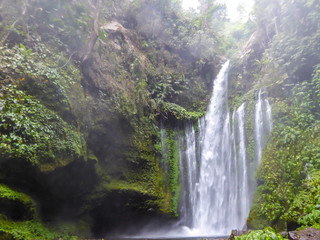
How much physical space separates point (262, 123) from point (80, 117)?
24.1 ft

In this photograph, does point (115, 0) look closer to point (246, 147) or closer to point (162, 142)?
point (162, 142)

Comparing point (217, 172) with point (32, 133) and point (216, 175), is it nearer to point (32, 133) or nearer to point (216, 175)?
point (216, 175)

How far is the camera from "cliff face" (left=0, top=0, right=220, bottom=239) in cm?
552

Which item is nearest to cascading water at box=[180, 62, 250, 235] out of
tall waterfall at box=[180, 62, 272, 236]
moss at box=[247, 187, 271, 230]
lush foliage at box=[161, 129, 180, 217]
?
tall waterfall at box=[180, 62, 272, 236]

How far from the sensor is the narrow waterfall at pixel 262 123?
8.97 m

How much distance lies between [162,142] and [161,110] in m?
1.75

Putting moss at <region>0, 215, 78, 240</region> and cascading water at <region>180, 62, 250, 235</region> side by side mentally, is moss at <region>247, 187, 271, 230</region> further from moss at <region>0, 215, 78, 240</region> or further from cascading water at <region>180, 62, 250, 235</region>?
moss at <region>0, 215, 78, 240</region>

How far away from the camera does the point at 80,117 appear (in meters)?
7.54

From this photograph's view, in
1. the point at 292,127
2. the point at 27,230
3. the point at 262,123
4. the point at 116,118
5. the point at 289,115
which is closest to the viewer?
the point at 27,230

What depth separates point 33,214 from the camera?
5.83 metres

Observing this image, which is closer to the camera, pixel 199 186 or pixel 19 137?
pixel 19 137

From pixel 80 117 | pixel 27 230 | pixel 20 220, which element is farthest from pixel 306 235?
pixel 80 117

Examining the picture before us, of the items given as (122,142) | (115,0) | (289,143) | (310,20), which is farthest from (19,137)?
(310,20)

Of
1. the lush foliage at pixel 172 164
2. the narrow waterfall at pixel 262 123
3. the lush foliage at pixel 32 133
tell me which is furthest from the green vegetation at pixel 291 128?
the lush foliage at pixel 32 133
